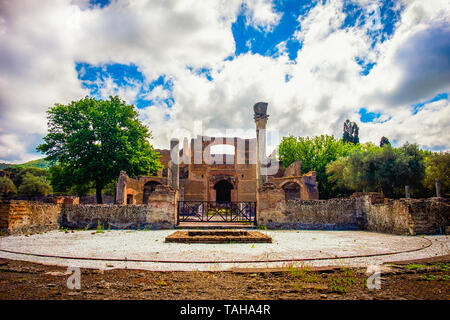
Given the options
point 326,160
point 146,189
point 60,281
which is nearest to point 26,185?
point 146,189

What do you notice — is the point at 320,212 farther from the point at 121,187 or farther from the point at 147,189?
the point at 147,189

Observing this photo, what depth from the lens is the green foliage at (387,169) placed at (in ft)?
74.0

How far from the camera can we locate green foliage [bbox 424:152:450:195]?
23.9 meters

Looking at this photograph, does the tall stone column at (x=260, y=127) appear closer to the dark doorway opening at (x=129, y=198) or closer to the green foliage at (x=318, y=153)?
the dark doorway opening at (x=129, y=198)

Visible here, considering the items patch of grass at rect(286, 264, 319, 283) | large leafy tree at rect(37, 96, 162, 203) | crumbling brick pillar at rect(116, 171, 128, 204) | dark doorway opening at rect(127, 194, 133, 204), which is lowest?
patch of grass at rect(286, 264, 319, 283)

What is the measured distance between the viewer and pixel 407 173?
73.6 feet

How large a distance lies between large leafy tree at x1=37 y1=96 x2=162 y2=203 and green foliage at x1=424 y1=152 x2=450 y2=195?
24.8m

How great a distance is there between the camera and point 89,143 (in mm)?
18906

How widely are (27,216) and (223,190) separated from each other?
2520 centimetres

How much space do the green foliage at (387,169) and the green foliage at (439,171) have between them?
149 cm

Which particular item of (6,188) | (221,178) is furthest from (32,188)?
(221,178)

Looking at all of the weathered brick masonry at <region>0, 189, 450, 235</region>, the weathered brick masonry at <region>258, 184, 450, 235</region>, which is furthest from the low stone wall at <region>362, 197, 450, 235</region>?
the weathered brick masonry at <region>258, 184, 450, 235</region>

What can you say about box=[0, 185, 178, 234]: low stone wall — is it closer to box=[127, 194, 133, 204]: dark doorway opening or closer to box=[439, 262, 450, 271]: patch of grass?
box=[439, 262, 450, 271]: patch of grass

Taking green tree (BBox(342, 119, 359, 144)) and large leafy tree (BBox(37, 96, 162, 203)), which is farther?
green tree (BBox(342, 119, 359, 144))
